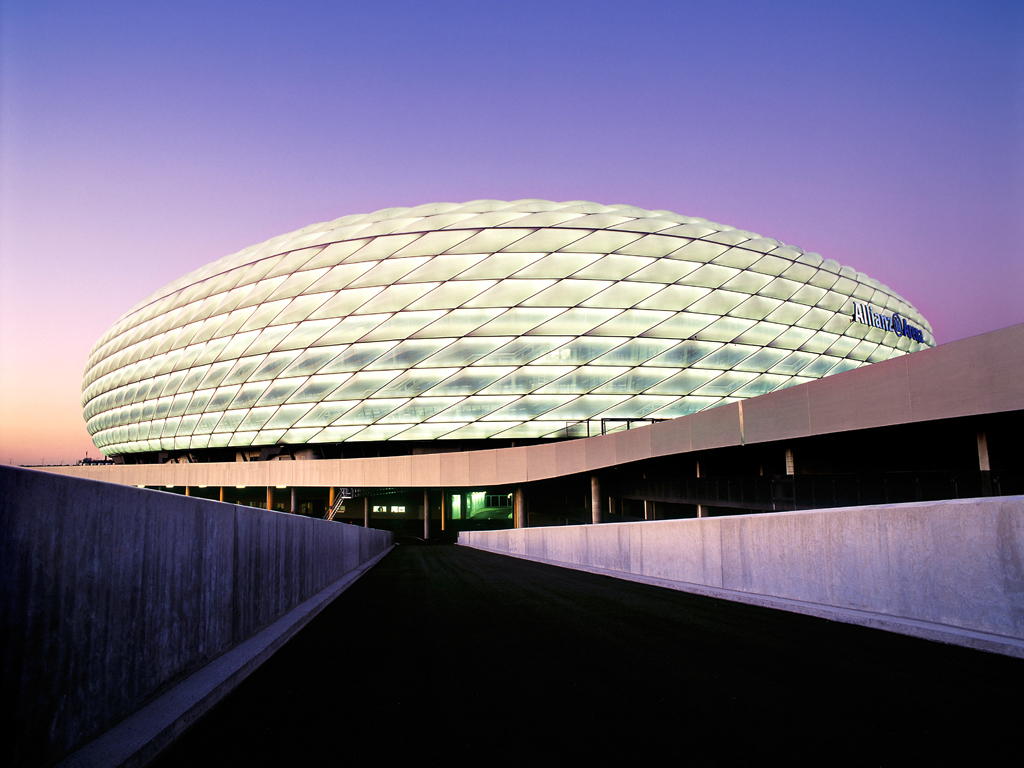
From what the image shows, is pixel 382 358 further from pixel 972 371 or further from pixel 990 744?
pixel 990 744

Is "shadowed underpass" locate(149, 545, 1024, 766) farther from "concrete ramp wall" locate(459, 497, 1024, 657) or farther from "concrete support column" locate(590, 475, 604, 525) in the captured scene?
"concrete support column" locate(590, 475, 604, 525)

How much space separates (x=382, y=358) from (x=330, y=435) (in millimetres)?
7297

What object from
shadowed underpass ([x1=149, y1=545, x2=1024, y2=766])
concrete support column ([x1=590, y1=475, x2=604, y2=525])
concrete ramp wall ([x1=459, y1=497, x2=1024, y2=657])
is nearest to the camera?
shadowed underpass ([x1=149, y1=545, x2=1024, y2=766])

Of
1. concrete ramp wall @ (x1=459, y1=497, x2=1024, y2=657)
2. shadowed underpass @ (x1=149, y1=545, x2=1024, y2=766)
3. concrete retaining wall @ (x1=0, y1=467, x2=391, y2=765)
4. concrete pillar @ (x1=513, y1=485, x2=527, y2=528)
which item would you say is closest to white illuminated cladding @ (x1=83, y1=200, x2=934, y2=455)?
concrete pillar @ (x1=513, y1=485, x2=527, y2=528)

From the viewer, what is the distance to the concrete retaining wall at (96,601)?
298 centimetres

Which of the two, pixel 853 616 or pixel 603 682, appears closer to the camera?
pixel 603 682

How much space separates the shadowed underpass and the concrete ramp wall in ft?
1.39

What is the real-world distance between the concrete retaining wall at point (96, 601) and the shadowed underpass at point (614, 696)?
19.1 inches

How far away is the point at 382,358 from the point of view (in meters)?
49.0

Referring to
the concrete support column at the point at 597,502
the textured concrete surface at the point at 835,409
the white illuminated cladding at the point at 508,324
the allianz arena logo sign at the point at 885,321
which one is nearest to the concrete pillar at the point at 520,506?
the textured concrete surface at the point at 835,409

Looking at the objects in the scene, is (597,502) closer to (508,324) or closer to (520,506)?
(520,506)

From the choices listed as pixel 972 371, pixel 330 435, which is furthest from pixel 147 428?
pixel 972 371

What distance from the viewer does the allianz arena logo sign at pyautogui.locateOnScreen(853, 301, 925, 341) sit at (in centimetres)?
5625

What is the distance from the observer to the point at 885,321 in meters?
58.8
